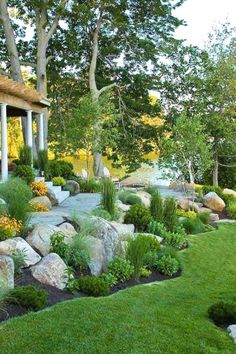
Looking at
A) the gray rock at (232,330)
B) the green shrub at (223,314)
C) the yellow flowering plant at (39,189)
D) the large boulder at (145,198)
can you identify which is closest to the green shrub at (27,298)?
the green shrub at (223,314)

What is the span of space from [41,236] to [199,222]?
5920 millimetres

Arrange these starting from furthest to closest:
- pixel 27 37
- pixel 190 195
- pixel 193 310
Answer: pixel 27 37 < pixel 190 195 < pixel 193 310

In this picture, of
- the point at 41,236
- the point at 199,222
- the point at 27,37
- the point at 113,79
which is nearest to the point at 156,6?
the point at 113,79

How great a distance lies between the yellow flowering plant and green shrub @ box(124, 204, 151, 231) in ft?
9.74

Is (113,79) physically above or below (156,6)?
below

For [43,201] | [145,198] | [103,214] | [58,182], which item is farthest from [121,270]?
[58,182]

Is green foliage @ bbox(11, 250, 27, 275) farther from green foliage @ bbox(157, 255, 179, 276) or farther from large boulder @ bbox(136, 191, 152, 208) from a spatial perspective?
large boulder @ bbox(136, 191, 152, 208)

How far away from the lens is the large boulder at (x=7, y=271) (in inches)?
236

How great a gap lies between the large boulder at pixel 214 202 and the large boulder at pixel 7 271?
34.4 feet

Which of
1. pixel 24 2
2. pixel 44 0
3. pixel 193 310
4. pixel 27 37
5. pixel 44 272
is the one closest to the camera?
pixel 193 310

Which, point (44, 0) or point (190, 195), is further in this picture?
point (44, 0)

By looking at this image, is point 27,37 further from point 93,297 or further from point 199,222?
point 93,297

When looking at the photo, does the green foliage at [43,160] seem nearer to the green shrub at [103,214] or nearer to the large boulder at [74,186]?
the large boulder at [74,186]

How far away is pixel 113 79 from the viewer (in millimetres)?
23969
